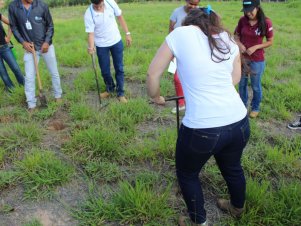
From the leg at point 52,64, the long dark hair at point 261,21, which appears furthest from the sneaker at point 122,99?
the long dark hair at point 261,21

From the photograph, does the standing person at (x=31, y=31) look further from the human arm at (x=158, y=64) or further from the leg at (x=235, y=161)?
the leg at (x=235, y=161)

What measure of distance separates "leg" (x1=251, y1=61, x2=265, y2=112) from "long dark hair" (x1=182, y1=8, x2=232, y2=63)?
1.93m

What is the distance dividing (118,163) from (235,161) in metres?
1.46

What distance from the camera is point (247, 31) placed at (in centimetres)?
380

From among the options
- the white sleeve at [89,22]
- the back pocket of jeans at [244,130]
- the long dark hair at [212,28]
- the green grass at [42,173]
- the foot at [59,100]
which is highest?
the long dark hair at [212,28]

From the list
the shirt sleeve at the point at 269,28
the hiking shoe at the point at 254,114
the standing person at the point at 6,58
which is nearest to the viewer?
the shirt sleeve at the point at 269,28

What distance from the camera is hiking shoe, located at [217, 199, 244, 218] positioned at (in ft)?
8.15

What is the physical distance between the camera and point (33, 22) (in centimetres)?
411

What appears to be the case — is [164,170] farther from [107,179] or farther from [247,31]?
[247,31]

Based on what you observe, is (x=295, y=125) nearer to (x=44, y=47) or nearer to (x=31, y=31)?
(x=44, y=47)

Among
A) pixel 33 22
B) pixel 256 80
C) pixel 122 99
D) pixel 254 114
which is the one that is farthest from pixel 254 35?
pixel 33 22

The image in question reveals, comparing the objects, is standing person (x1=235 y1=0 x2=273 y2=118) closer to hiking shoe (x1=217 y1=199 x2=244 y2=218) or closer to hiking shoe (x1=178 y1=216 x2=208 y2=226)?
hiking shoe (x1=217 y1=199 x2=244 y2=218)

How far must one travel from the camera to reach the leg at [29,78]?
4.26 metres

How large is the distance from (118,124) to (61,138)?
70 centimetres
